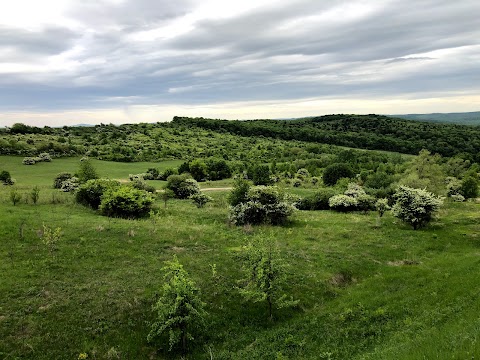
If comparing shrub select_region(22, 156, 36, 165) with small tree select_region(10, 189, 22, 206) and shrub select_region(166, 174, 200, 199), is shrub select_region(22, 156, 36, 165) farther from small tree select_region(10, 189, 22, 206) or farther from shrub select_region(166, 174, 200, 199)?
small tree select_region(10, 189, 22, 206)

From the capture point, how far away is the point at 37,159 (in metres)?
88.9

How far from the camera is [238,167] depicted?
343 ft

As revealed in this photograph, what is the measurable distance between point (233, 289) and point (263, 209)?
15147 mm

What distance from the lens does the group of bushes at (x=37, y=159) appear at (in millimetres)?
86188

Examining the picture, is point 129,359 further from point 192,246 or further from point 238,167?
point 238,167

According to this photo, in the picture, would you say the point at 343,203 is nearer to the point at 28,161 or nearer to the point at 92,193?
the point at 92,193

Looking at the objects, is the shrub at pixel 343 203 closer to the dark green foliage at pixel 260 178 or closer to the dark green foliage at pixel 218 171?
the dark green foliage at pixel 260 178

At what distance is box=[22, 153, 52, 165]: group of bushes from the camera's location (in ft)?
283

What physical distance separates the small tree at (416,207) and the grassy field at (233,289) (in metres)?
1.51

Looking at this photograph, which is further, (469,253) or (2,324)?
(469,253)

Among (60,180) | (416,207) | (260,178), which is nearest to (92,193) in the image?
(60,180)

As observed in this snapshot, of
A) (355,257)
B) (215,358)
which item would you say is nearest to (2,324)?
(215,358)

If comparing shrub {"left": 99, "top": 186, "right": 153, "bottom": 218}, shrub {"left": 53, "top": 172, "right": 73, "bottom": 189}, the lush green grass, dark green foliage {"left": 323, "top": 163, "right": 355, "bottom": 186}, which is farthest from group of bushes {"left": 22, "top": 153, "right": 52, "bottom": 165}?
dark green foliage {"left": 323, "top": 163, "right": 355, "bottom": 186}

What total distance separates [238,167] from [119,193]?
66.9 meters
